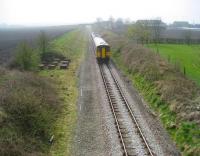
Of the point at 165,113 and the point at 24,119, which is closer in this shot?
the point at 24,119

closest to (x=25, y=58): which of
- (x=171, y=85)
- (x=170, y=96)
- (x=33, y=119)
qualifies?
(x=171, y=85)

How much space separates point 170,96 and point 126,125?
6.09m

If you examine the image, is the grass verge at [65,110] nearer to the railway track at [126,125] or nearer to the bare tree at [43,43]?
the railway track at [126,125]

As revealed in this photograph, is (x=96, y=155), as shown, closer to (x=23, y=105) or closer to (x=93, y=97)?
(x=23, y=105)

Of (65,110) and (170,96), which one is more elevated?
(170,96)

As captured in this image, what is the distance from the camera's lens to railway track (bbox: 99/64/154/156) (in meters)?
17.5

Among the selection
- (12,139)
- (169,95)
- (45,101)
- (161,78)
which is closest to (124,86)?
(161,78)

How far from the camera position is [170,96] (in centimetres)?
2584

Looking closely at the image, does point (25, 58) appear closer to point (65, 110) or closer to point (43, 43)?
point (65, 110)

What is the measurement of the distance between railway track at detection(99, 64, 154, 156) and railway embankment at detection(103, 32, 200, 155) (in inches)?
76.4

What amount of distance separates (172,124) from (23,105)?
9.37m

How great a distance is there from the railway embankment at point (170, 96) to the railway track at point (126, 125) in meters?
1.94

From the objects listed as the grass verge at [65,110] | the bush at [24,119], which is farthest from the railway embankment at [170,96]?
the bush at [24,119]

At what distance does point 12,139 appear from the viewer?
1642 cm
